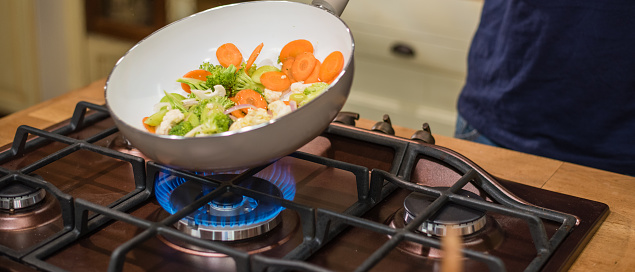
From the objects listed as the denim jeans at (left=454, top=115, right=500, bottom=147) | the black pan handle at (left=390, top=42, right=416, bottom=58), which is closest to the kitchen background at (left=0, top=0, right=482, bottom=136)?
the black pan handle at (left=390, top=42, right=416, bottom=58)

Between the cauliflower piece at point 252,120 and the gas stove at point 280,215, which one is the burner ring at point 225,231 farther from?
the cauliflower piece at point 252,120

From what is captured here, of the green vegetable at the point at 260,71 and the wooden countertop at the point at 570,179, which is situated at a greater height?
the green vegetable at the point at 260,71

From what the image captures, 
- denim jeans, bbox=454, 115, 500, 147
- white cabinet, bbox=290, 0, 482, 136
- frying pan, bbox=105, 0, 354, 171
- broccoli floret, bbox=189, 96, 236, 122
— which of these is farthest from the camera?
white cabinet, bbox=290, 0, 482, 136

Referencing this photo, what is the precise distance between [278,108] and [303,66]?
12 centimetres

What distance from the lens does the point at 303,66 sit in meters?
0.91

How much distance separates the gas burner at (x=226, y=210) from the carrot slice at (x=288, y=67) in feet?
0.46

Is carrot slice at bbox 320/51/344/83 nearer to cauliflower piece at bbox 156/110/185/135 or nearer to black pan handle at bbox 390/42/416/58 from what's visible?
cauliflower piece at bbox 156/110/185/135

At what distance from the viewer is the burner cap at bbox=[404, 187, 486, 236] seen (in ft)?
2.60

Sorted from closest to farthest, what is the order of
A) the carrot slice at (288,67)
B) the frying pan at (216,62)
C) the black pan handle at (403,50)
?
the frying pan at (216,62) → the carrot slice at (288,67) → the black pan handle at (403,50)

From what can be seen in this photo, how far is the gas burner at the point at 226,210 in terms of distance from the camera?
781mm

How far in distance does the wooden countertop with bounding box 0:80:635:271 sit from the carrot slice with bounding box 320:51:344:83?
31 centimetres

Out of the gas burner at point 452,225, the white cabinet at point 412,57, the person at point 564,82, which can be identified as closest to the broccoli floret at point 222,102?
the gas burner at point 452,225

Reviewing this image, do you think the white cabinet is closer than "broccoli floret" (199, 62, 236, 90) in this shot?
No

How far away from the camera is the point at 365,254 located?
30.1 inches
